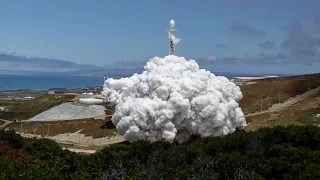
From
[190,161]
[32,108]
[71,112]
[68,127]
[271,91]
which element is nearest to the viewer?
[190,161]

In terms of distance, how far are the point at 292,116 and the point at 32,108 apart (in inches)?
2087

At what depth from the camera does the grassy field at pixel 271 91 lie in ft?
227

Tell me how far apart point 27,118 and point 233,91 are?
38964mm

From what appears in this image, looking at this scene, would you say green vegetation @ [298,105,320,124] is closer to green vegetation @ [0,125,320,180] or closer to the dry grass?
the dry grass

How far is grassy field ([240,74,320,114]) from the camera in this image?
69.1 metres

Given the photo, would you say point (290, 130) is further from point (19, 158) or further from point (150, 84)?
point (150, 84)

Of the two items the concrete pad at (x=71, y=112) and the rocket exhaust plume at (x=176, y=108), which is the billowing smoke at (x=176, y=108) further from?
the concrete pad at (x=71, y=112)

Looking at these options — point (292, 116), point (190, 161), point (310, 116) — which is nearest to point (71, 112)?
point (292, 116)

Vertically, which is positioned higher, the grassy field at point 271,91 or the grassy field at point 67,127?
the grassy field at point 271,91

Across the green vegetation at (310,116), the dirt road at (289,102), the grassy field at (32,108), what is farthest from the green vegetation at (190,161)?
the grassy field at (32,108)

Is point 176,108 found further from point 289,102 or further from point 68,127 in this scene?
point 289,102

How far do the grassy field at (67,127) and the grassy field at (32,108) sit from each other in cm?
1058

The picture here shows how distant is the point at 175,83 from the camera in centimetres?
4838

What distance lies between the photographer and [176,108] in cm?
4688
